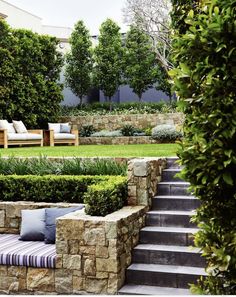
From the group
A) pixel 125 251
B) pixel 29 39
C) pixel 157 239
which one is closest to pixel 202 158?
pixel 125 251

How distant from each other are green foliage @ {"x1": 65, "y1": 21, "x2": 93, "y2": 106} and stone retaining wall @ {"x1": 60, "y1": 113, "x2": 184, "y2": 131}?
2.50 m

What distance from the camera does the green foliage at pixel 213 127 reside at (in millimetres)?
2488

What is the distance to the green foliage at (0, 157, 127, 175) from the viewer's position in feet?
22.8

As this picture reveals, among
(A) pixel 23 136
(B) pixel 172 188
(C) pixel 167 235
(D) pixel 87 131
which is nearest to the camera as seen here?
(C) pixel 167 235

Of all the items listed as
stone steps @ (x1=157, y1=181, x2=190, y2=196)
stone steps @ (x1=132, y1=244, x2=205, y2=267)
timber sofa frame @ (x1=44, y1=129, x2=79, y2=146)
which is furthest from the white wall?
stone steps @ (x1=132, y1=244, x2=205, y2=267)

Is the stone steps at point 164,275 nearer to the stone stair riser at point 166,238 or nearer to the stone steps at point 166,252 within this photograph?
the stone steps at point 166,252

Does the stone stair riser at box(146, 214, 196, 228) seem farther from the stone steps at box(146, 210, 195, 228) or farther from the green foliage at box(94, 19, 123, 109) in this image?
the green foliage at box(94, 19, 123, 109)

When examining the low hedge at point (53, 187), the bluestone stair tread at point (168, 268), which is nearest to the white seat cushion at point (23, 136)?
the low hedge at point (53, 187)

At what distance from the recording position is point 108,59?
63.6 ft

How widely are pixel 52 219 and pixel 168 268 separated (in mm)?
1621

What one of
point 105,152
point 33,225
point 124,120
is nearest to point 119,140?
point 124,120

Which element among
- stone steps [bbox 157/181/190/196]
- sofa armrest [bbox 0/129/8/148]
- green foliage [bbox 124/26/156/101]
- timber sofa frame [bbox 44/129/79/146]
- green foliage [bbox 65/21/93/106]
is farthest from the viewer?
green foliage [bbox 124/26/156/101]

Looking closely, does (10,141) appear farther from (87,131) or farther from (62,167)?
(62,167)

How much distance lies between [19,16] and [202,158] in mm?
21215
